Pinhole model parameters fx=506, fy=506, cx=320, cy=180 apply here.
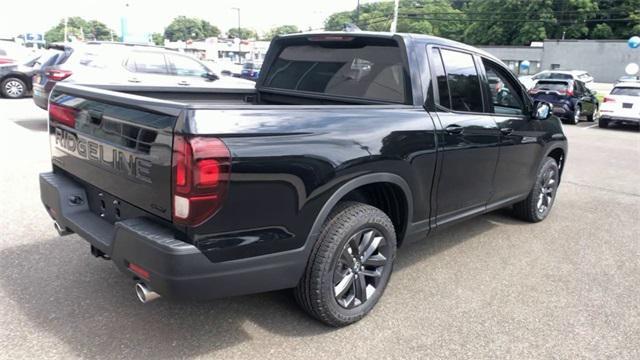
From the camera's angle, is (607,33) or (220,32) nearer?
(607,33)

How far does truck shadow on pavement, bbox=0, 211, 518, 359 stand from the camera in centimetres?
284

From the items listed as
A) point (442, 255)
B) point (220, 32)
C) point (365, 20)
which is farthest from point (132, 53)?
point (220, 32)

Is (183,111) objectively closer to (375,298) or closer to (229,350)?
(229,350)

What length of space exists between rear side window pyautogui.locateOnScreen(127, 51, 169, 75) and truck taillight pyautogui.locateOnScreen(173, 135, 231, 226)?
843 cm

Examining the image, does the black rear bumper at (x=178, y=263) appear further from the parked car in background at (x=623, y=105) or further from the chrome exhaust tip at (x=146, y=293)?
the parked car in background at (x=623, y=105)

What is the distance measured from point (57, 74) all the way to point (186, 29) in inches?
5805

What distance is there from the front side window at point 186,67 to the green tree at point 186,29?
143 metres

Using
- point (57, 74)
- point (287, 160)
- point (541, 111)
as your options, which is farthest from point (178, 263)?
point (57, 74)

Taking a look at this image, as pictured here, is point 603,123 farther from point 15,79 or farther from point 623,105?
point 15,79

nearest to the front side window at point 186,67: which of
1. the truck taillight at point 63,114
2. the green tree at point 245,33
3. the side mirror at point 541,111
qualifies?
the truck taillight at point 63,114

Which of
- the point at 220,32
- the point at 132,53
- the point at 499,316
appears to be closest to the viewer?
the point at 499,316

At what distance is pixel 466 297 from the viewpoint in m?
3.65

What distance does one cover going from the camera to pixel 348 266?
3107 mm

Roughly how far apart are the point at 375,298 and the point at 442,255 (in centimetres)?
135
